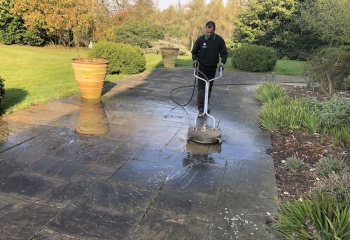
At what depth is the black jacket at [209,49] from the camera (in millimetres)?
4863

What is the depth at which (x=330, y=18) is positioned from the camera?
17.0 metres

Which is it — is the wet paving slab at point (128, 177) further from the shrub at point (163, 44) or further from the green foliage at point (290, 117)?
the shrub at point (163, 44)

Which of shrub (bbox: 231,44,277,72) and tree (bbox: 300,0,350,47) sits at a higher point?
tree (bbox: 300,0,350,47)

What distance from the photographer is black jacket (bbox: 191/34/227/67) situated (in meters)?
4.86

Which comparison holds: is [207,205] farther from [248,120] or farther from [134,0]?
[134,0]

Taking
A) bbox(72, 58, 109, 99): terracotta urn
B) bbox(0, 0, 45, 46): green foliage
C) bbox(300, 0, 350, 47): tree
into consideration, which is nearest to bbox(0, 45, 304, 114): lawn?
bbox(72, 58, 109, 99): terracotta urn

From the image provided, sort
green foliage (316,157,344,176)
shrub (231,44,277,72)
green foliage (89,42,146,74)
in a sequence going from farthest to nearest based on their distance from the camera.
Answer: shrub (231,44,277,72) → green foliage (89,42,146,74) → green foliage (316,157,344,176)

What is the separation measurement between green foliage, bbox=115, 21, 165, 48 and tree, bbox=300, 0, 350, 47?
9622 millimetres

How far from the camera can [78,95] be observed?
6.27 meters

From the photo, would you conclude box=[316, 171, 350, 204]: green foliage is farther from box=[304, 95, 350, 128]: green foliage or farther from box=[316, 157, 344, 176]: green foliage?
box=[304, 95, 350, 128]: green foliage

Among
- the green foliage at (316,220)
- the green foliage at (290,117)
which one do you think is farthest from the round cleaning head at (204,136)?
the green foliage at (316,220)

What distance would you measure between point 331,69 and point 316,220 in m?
5.72

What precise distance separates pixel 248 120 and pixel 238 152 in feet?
5.35

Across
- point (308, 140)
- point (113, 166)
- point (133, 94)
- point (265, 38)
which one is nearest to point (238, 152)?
point (308, 140)
